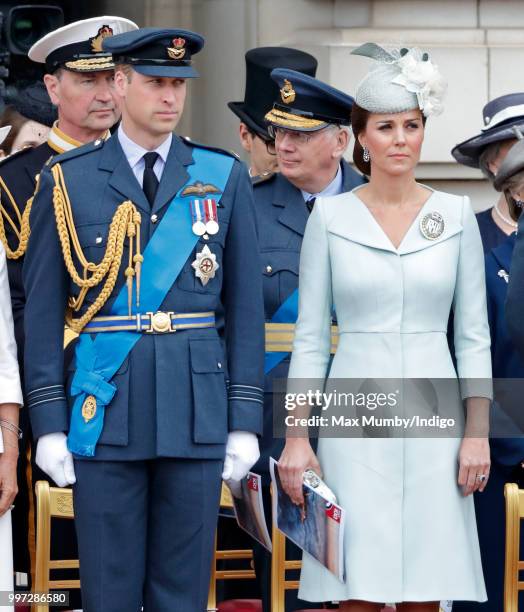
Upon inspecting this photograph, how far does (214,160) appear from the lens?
5262 millimetres

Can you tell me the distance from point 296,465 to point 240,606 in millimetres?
889

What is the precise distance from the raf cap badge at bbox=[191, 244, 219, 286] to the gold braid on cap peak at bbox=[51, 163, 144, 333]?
0.50 feet

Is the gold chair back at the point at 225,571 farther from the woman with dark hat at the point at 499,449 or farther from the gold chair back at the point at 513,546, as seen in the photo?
→ the gold chair back at the point at 513,546

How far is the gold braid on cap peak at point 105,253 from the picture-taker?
5051mm

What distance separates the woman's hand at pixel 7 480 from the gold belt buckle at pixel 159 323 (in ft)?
1.72

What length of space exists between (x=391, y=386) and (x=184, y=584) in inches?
30.5

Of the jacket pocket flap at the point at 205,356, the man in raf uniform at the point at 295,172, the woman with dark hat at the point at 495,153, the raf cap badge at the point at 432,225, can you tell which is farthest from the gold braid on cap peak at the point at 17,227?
the woman with dark hat at the point at 495,153

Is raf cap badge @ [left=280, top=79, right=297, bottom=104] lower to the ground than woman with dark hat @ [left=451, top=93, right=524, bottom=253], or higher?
higher

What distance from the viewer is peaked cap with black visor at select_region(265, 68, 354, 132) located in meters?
6.12

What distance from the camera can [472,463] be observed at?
508cm

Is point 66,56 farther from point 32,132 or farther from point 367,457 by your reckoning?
point 367,457

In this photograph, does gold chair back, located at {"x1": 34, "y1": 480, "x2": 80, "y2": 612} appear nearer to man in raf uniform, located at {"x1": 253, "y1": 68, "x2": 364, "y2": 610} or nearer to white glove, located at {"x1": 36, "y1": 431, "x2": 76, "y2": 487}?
white glove, located at {"x1": 36, "y1": 431, "x2": 76, "y2": 487}

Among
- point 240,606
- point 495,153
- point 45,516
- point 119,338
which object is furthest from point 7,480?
point 495,153

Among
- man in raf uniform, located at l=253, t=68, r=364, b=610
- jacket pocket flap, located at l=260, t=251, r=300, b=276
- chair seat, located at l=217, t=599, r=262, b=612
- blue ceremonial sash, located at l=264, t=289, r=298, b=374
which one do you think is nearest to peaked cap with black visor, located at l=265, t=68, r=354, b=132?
man in raf uniform, located at l=253, t=68, r=364, b=610
